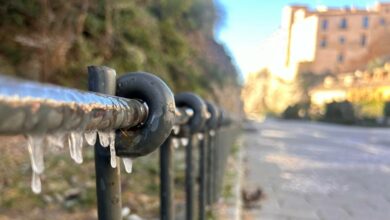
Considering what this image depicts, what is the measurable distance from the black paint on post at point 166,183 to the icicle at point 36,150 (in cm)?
94

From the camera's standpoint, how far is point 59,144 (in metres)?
0.46

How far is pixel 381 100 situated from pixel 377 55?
27.1 meters

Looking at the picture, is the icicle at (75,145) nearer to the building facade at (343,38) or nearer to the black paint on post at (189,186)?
the black paint on post at (189,186)

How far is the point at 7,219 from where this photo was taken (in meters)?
2.64

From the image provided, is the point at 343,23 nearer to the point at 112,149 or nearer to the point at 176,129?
the point at 176,129

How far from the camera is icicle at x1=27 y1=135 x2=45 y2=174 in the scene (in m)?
0.41

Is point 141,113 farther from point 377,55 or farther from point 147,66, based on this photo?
point 377,55

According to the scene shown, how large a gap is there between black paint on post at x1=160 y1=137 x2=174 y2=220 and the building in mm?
64307

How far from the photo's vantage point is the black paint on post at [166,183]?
135cm

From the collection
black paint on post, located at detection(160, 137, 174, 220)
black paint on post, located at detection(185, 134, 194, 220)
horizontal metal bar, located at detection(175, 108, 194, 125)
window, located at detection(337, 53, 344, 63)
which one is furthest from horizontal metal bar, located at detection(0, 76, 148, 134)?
window, located at detection(337, 53, 344, 63)

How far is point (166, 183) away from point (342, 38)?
67.1 meters

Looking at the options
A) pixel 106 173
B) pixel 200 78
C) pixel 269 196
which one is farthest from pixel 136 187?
pixel 200 78

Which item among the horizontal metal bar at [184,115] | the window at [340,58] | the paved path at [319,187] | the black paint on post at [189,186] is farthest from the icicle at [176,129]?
the window at [340,58]

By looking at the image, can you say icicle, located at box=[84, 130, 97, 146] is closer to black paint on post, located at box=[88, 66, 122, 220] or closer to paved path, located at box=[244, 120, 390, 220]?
black paint on post, located at box=[88, 66, 122, 220]
